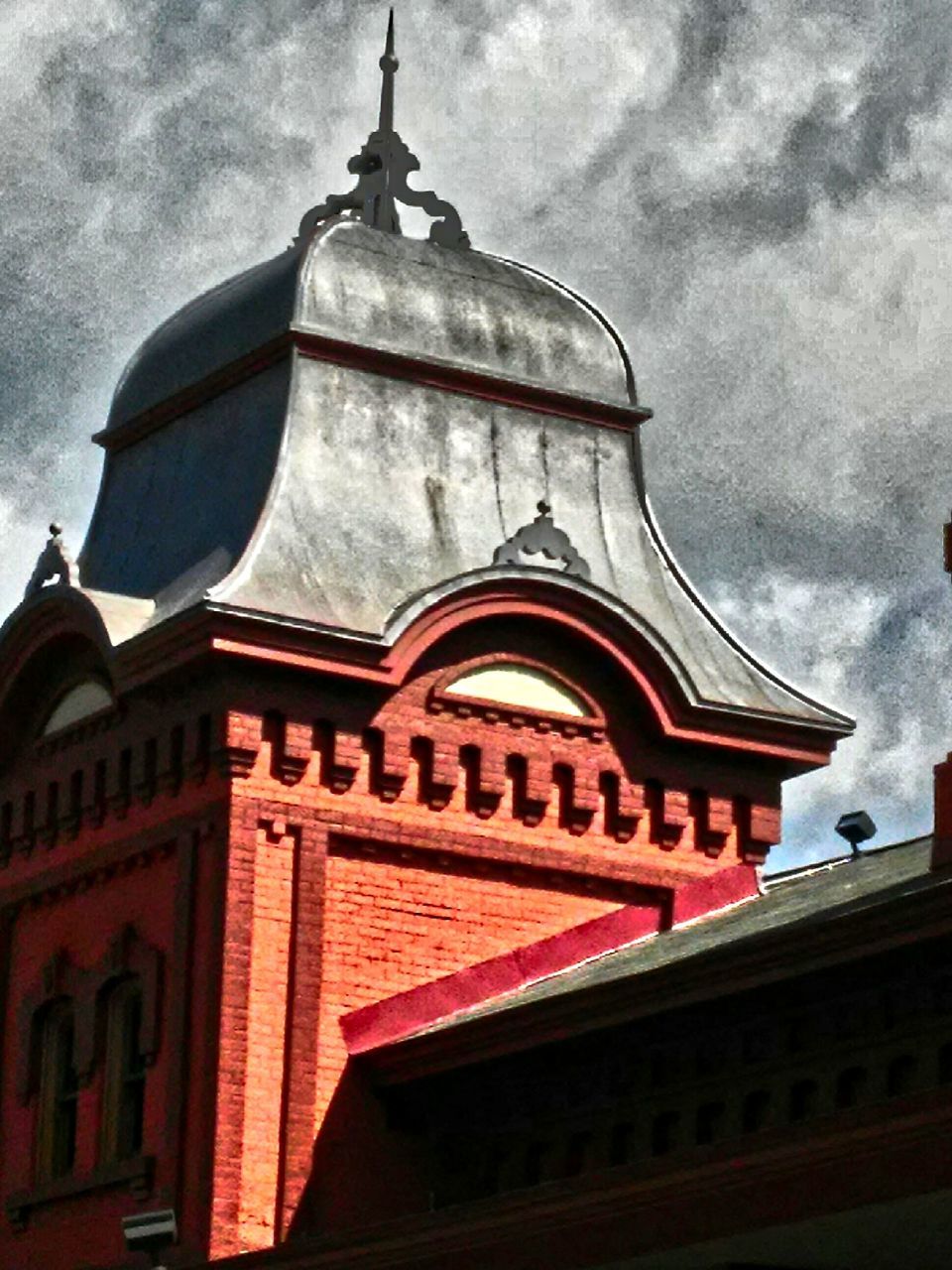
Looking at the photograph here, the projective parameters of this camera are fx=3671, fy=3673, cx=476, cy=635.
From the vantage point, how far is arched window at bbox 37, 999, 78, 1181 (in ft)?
98.1

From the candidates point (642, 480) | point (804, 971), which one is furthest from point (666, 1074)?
point (642, 480)

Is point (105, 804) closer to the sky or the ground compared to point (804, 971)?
closer to the sky

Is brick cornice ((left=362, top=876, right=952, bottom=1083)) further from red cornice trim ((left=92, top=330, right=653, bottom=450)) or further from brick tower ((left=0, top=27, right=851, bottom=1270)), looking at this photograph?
red cornice trim ((left=92, top=330, right=653, bottom=450))

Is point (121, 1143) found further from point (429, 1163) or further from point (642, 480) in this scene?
point (642, 480)

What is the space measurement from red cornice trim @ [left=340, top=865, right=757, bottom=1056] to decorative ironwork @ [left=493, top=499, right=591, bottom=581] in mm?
2771

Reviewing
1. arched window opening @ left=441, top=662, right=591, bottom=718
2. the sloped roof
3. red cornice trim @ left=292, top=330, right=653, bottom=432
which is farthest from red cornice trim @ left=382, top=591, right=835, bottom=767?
red cornice trim @ left=292, top=330, right=653, bottom=432

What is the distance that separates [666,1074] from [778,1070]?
1306 mm

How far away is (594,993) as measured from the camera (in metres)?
25.0

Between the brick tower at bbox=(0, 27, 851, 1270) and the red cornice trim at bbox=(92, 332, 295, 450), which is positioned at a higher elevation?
the red cornice trim at bbox=(92, 332, 295, 450)

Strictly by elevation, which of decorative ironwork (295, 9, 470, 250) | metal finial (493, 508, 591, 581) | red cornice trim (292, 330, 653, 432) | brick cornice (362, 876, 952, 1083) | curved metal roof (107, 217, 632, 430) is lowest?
brick cornice (362, 876, 952, 1083)

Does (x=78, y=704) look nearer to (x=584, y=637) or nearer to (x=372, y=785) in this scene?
(x=372, y=785)

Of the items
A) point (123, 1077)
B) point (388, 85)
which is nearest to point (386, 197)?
point (388, 85)

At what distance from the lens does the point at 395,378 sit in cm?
3050

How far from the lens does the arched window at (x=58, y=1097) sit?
29.9m
